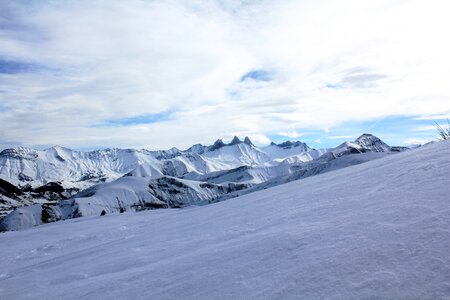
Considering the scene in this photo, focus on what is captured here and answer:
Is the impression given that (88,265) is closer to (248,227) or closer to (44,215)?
(248,227)

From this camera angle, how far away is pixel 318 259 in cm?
474

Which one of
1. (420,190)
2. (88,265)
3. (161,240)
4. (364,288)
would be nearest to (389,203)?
(420,190)

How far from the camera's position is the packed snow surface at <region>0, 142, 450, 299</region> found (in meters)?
4.00

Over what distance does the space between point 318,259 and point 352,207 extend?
107 inches

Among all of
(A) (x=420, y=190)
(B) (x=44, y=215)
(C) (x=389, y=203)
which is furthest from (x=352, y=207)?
(B) (x=44, y=215)

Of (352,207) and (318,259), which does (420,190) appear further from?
(318,259)

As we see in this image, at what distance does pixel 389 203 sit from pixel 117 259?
547 cm

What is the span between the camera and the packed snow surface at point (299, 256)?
4.00 metres

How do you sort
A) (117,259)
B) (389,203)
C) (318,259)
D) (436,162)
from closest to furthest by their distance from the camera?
(318,259) → (389,203) → (117,259) → (436,162)

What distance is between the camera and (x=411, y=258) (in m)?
4.12

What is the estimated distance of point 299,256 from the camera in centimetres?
505

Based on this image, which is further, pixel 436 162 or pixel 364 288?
pixel 436 162

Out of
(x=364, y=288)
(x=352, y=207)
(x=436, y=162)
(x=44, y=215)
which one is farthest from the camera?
(x=44, y=215)

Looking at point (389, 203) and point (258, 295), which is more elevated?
point (389, 203)
